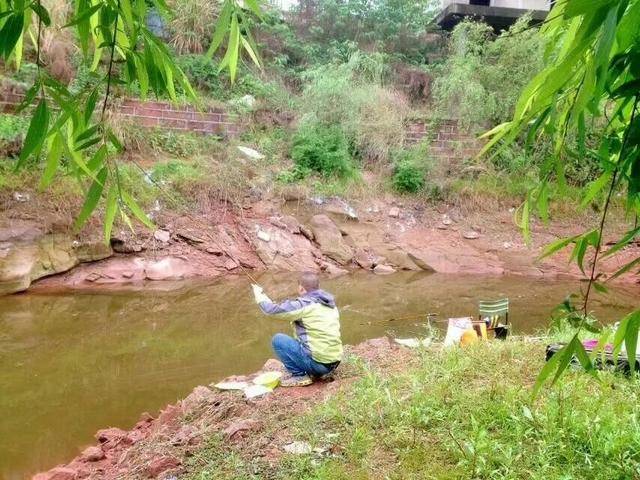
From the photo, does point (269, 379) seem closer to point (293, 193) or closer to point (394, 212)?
point (293, 193)

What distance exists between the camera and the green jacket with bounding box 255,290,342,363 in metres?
4.22

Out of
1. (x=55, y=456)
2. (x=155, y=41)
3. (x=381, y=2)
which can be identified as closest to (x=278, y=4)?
(x=381, y=2)

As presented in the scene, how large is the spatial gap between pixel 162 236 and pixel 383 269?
4.44 meters

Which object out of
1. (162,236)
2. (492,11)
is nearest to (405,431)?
(162,236)

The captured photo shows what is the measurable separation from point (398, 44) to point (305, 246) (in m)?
8.53

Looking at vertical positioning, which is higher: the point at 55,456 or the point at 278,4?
the point at 278,4

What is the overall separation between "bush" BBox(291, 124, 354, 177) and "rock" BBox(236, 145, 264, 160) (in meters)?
0.81

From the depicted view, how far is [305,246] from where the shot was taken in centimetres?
1095

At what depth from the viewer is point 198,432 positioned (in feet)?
11.1

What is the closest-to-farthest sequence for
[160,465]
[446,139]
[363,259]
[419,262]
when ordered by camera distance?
[160,465], [363,259], [419,262], [446,139]

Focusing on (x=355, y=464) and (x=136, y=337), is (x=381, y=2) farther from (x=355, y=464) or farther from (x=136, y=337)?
(x=355, y=464)

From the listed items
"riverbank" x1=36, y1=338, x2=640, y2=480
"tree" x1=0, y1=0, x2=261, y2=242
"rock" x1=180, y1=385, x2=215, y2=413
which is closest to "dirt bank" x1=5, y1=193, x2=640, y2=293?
"rock" x1=180, y1=385, x2=215, y2=413

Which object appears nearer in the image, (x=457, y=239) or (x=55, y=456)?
(x=55, y=456)

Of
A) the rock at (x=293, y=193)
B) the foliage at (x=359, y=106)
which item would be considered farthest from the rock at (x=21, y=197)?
the foliage at (x=359, y=106)
